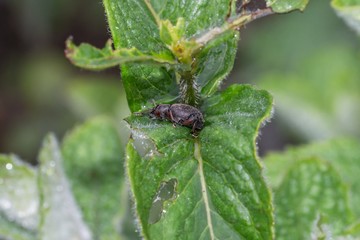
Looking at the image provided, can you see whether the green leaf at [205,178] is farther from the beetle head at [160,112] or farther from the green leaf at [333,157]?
the green leaf at [333,157]

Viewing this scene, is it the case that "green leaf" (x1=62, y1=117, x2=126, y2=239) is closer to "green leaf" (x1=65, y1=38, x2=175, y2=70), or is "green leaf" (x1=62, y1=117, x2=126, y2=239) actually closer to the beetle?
the beetle

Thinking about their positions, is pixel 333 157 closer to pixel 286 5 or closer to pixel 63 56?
pixel 286 5

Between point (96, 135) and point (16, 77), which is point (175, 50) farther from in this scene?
point (16, 77)

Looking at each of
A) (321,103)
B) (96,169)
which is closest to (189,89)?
(96,169)

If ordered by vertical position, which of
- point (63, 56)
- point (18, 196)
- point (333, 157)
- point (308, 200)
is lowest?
point (308, 200)

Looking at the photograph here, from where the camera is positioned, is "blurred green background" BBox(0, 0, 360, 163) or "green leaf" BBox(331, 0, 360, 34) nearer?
"green leaf" BBox(331, 0, 360, 34)

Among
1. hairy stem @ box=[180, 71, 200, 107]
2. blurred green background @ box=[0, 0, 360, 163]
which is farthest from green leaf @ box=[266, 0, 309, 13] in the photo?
blurred green background @ box=[0, 0, 360, 163]

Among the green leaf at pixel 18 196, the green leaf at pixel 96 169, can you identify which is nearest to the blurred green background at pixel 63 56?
the green leaf at pixel 96 169
